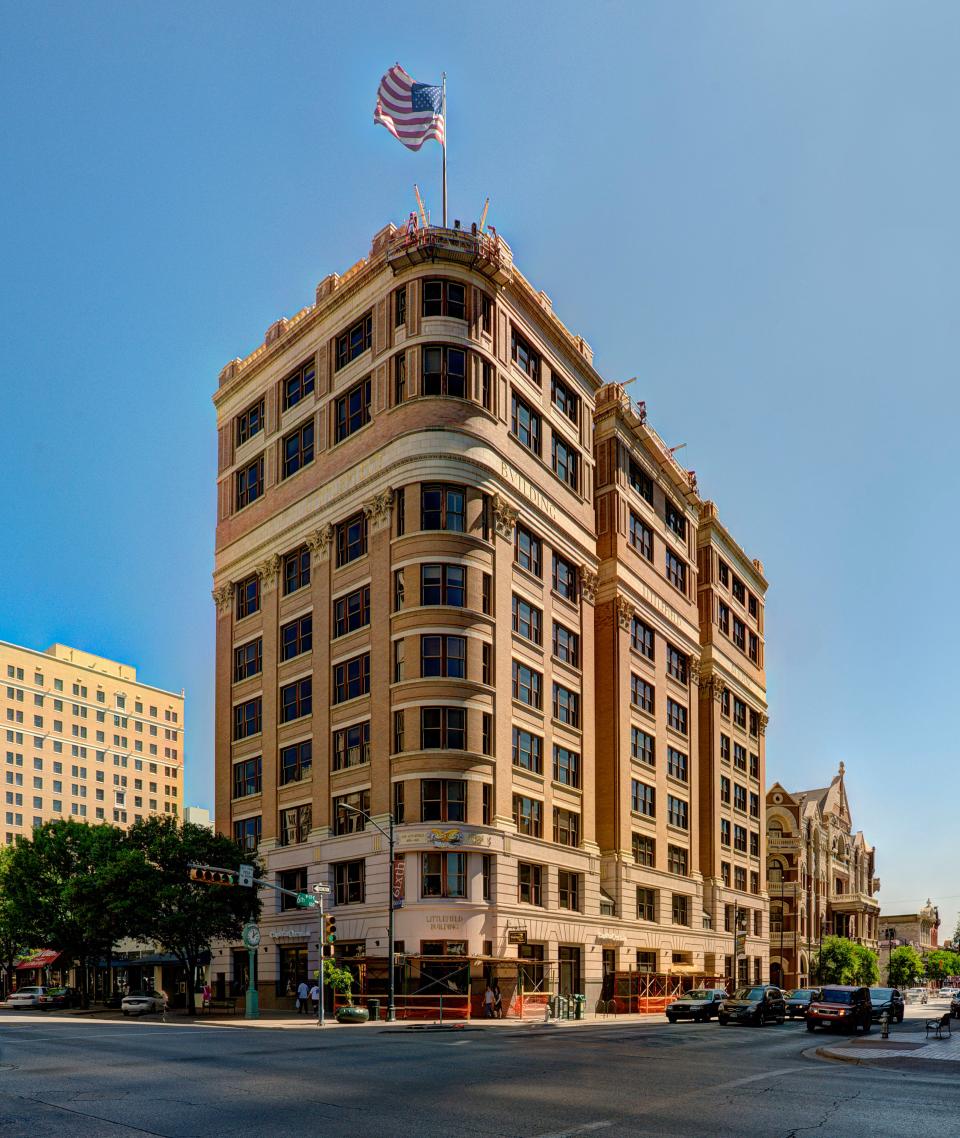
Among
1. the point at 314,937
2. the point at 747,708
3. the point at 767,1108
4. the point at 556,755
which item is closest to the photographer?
the point at 767,1108

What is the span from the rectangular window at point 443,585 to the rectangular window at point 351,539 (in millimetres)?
5648

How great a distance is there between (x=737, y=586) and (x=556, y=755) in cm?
3978

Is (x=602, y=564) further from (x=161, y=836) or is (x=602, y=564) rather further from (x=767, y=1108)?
(x=767, y=1108)

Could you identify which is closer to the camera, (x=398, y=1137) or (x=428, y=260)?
(x=398, y=1137)

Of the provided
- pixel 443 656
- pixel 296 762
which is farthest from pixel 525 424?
pixel 296 762

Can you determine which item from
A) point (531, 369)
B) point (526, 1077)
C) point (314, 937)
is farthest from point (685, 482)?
point (526, 1077)

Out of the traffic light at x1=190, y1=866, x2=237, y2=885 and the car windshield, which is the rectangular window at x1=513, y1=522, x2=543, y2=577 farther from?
the car windshield

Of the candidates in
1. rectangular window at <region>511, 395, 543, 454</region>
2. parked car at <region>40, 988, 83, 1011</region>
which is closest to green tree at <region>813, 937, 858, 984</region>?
parked car at <region>40, 988, 83, 1011</region>

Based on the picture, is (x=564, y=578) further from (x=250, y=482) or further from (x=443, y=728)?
(x=250, y=482)

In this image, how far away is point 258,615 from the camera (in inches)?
2635

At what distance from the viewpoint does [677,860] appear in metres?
76.1

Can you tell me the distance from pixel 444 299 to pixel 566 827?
28.6 metres

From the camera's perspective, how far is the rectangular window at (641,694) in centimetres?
7100

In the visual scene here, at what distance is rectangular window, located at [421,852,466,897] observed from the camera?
5134 centimetres
